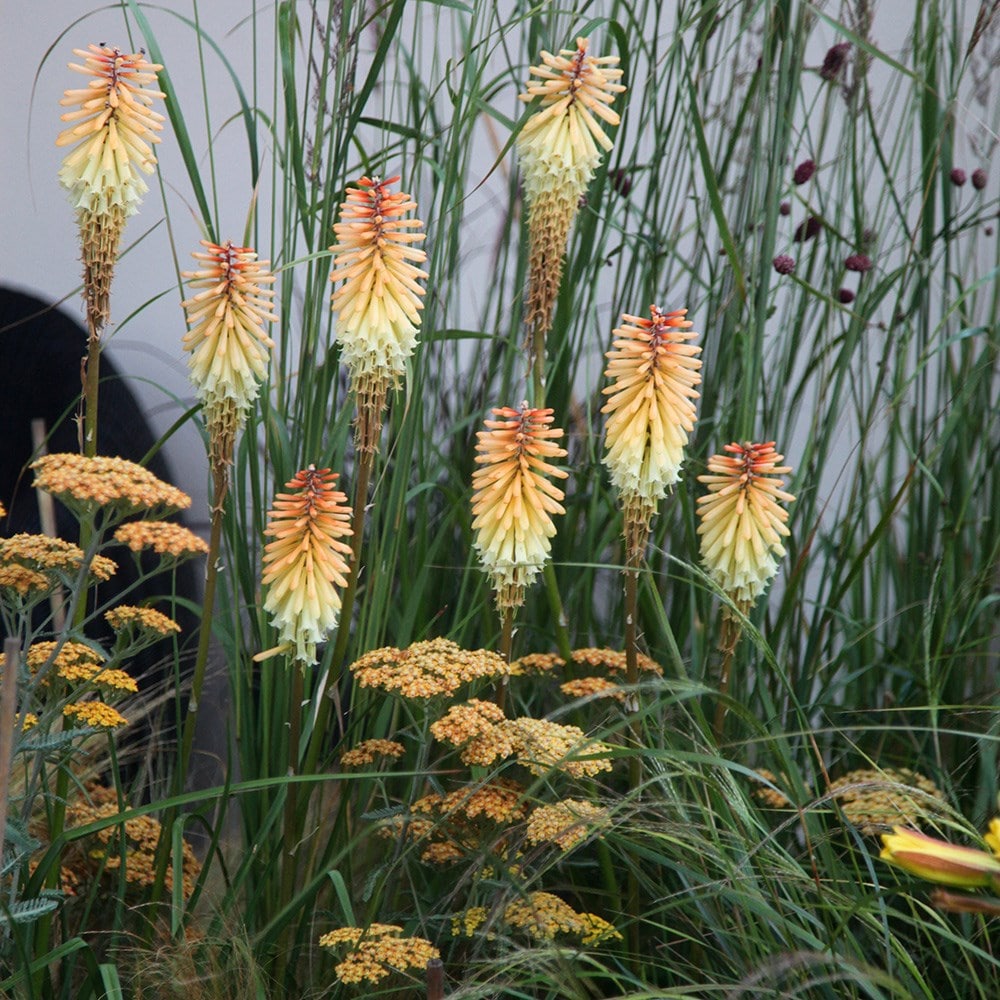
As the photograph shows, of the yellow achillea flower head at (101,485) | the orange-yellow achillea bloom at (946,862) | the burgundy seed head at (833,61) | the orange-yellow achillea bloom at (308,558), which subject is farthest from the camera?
the burgundy seed head at (833,61)

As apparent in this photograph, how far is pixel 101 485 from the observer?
122 cm

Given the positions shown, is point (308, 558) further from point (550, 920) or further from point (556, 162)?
point (556, 162)

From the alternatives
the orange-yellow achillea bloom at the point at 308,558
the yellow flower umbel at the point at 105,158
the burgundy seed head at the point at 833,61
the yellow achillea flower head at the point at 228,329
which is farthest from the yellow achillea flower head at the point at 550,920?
the burgundy seed head at the point at 833,61

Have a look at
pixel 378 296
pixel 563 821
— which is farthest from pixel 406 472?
pixel 563 821

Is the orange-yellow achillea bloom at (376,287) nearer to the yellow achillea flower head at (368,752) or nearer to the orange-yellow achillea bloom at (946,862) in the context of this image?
the yellow achillea flower head at (368,752)

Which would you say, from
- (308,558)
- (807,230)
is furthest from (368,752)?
(807,230)

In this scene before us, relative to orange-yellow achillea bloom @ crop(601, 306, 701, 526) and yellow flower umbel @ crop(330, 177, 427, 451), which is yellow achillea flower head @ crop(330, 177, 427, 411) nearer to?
yellow flower umbel @ crop(330, 177, 427, 451)

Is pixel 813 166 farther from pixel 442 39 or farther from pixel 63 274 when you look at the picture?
pixel 63 274

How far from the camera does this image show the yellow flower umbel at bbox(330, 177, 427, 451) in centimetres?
135

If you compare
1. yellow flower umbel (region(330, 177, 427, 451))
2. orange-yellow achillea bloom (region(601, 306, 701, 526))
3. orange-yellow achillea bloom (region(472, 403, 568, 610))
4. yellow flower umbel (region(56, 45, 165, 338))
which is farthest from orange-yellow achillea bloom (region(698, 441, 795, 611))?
yellow flower umbel (region(56, 45, 165, 338))

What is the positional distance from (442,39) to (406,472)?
1.48 m

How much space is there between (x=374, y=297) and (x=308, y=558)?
0.92ft

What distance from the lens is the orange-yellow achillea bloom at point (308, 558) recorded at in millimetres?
1315

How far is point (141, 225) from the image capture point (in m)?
2.86
